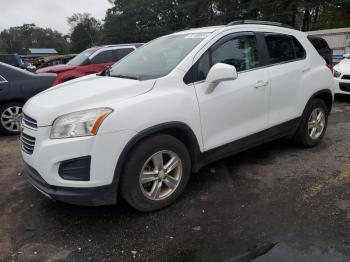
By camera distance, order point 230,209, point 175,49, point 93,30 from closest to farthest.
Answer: point 230,209, point 175,49, point 93,30

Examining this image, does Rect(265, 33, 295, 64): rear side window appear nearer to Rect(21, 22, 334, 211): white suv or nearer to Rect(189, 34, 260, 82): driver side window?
Rect(21, 22, 334, 211): white suv

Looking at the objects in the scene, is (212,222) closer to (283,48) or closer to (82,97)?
(82,97)

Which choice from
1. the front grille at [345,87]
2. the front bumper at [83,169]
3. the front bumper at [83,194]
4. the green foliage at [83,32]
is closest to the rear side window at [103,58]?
the front grille at [345,87]

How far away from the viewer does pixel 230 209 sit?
145 inches

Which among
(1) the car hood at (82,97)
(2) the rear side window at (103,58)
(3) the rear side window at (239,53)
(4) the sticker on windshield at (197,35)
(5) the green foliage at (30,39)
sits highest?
(4) the sticker on windshield at (197,35)

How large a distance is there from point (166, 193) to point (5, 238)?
1.54 m

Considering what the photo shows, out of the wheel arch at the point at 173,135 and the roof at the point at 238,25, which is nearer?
the wheel arch at the point at 173,135

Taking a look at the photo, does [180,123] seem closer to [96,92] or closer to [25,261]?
[96,92]

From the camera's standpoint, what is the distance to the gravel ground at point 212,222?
9.97 feet

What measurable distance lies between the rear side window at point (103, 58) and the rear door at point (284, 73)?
266 inches

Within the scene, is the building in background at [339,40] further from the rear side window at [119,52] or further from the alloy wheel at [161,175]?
the alloy wheel at [161,175]

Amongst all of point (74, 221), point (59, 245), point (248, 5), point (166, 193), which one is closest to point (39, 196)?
point (74, 221)

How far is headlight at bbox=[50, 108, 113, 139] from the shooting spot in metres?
3.12

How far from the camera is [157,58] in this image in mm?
4207
